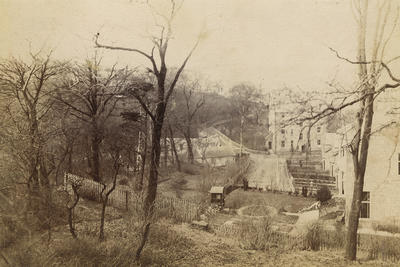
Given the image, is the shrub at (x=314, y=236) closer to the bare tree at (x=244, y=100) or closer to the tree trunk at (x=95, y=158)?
the bare tree at (x=244, y=100)

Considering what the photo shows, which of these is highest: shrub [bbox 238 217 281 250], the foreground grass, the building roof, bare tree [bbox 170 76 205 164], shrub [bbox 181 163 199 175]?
bare tree [bbox 170 76 205 164]

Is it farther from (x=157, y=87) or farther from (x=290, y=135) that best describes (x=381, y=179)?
(x=157, y=87)

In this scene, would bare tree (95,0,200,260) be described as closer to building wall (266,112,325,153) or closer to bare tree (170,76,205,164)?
bare tree (170,76,205,164)

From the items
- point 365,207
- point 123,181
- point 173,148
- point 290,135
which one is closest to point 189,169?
point 173,148

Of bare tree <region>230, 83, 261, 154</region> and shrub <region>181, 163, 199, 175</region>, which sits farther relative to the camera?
shrub <region>181, 163, 199, 175</region>

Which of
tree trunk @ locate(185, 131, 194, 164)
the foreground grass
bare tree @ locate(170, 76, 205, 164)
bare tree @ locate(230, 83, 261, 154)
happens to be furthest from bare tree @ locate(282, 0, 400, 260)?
tree trunk @ locate(185, 131, 194, 164)

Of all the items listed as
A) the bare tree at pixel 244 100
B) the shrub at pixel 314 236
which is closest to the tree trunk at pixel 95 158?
the bare tree at pixel 244 100
